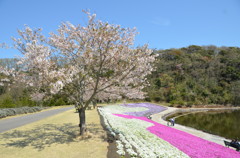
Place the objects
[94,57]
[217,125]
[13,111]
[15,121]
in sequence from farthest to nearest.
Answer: [13,111] < [217,125] < [15,121] < [94,57]

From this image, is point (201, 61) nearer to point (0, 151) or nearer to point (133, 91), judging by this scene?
point (133, 91)

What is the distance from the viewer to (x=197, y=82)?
255ft

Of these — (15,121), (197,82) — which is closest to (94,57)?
(15,121)

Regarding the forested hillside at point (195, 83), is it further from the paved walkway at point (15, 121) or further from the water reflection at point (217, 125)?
the water reflection at point (217, 125)

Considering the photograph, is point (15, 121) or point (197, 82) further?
point (197, 82)

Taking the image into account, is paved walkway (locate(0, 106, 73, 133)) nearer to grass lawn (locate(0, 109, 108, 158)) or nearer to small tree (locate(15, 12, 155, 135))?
grass lawn (locate(0, 109, 108, 158))

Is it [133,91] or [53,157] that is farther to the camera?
[133,91]

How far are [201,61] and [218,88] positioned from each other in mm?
27157

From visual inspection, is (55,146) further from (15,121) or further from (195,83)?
(195,83)

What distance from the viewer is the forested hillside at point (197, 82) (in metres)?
64.5

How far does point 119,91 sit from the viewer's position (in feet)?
36.8

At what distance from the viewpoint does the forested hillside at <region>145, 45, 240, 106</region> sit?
6450cm

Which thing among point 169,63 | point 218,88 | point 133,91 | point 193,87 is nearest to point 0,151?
point 133,91

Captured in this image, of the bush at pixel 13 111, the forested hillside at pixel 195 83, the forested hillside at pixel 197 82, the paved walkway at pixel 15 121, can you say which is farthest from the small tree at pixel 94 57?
the forested hillside at pixel 197 82
